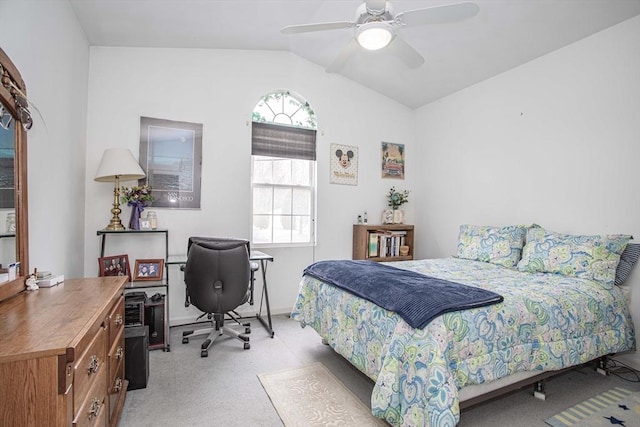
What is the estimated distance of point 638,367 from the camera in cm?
254

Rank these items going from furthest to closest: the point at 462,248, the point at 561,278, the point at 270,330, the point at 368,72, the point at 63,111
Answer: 1. the point at 368,72
2. the point at 462,248
3. the point at 270,330
4. the point at 561,278
5. the point at 63,111

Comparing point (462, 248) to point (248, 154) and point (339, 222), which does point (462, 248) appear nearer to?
point (339, 222)

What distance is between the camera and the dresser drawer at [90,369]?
1.11 metres

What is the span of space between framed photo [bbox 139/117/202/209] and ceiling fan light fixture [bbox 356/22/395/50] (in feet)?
6.76

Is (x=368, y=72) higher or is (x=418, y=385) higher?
(x=368, y=72)

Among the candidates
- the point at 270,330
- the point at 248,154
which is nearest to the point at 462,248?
the point at 270,330

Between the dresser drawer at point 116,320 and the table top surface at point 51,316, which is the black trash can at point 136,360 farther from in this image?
the table top surface at point 51,316

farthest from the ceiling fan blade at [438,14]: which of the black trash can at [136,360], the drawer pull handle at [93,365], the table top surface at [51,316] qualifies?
the black trash can at [136,360]

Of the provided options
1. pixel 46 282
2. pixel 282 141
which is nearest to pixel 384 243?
pixel 282 141

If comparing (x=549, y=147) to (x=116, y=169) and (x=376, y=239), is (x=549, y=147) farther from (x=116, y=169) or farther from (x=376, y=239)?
(x=116, y=169)

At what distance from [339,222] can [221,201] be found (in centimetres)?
148

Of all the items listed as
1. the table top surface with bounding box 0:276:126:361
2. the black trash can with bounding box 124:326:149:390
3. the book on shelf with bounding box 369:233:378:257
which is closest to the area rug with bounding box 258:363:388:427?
the black trash can with bounding box 124:326:149:390

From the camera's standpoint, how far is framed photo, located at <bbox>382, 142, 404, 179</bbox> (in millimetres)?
4484

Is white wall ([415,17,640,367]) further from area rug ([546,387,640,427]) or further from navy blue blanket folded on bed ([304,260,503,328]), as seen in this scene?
navy blue blanket folded on bed ([304,260,503,328])
